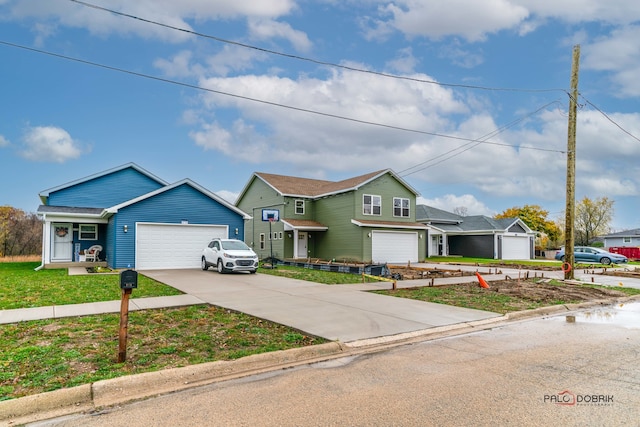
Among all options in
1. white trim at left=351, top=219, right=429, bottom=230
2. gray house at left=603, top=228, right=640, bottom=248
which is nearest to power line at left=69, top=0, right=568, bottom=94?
white trim at left=351, top=219, right=429, bottom=230

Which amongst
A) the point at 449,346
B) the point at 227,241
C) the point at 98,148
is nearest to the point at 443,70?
the point at 227,241

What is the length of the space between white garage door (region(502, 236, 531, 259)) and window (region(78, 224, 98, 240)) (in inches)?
1364

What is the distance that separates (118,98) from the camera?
19.3 metres

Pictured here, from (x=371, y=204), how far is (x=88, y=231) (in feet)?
61.7

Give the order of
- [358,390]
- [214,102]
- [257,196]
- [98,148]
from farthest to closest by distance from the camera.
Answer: [257,196] < [98,148] < [214,102] < [358,390]

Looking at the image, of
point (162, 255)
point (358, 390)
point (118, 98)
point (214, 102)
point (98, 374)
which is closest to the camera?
point (358, 390)

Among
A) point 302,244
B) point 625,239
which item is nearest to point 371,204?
point 302,244

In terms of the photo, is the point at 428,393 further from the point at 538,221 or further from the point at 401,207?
the point at 538,221

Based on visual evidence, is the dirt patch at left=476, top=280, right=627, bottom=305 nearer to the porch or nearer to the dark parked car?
the porch

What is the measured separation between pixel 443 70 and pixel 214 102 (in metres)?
9.91

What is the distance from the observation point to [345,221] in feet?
99.5

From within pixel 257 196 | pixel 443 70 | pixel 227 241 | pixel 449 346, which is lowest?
pixel 449 346

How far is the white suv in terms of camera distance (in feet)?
59.9

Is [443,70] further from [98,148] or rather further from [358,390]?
[98,148]
